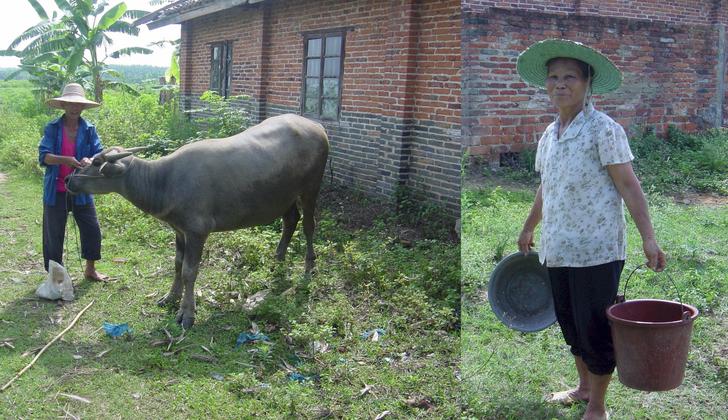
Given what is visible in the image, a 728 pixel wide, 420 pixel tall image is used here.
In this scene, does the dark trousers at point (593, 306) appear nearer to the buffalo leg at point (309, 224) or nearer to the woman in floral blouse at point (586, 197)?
the woman in floral blouse at point (586, 197)

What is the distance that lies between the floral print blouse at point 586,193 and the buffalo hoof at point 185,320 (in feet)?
9.80

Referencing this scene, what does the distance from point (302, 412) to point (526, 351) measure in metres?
1.39

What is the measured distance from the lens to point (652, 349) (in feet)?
10.6

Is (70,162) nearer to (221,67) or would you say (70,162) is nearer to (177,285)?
(177,285)

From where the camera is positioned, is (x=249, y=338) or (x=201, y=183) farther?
(x=201, y=183)

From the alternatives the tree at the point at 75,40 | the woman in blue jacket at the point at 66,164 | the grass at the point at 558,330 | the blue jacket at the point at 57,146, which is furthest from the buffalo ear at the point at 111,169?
the tree at the point at 75,40

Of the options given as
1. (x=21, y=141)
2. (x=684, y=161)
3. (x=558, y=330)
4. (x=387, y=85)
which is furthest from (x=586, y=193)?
(x=21, y=141)

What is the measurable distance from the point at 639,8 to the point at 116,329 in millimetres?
5643

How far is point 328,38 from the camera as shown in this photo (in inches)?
405

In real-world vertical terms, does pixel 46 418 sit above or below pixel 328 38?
below

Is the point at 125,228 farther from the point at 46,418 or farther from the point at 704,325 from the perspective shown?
the point at 704,325

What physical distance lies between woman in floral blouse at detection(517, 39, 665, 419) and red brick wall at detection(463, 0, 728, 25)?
7.97 feet

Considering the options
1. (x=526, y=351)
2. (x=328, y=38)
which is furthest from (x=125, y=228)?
(x=526, y=351)

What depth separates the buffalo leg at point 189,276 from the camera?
5406 mm
